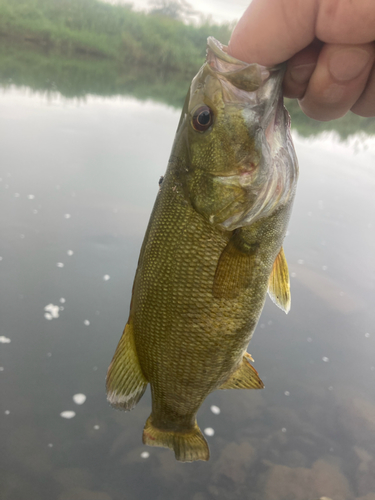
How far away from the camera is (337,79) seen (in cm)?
117

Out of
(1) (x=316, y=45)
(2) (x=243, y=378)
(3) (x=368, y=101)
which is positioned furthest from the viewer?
(2) (x=243, y=378)

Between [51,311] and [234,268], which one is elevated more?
[234,268]

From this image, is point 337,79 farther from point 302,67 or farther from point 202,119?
point 202,119

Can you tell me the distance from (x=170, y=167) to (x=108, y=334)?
8.68ft

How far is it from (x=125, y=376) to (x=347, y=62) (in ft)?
4.32

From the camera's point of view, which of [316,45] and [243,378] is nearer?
[316,45]

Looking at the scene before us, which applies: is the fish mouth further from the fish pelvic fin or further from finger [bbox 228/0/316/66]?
the fish pelvic fin

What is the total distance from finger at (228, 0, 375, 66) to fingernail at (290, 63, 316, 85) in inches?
2.7

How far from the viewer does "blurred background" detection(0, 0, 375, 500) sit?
264 centimetres

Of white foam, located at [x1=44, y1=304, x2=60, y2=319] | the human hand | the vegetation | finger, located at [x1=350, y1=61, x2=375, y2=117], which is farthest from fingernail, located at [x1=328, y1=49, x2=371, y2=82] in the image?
the vegetation

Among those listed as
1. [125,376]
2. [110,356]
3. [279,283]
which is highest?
[279,283]

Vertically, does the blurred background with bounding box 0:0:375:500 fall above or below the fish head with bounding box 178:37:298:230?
below

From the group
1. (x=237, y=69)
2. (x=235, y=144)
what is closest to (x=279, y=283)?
(x=235, y=144)

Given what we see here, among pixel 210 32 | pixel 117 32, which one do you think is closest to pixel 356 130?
pixel 117 32
